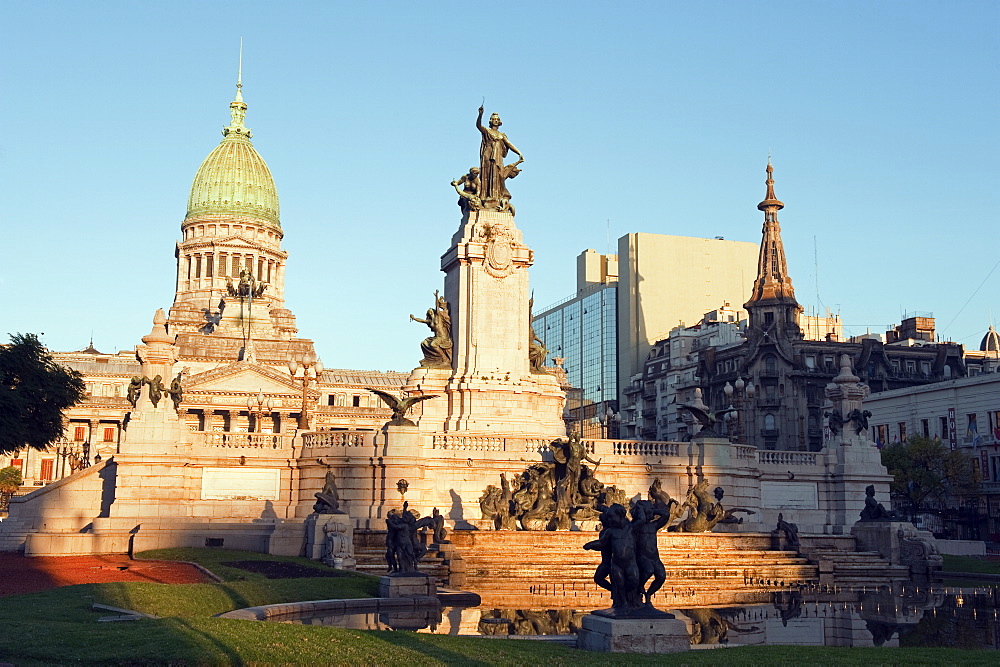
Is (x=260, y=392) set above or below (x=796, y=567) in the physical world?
above

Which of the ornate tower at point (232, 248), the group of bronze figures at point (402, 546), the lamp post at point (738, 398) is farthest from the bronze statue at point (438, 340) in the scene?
the ornate tower at point (232, 248)

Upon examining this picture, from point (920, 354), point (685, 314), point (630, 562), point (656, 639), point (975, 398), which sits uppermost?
point (685, 314)

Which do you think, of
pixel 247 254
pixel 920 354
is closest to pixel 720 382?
pixel 920 354

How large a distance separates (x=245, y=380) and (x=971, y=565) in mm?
72800

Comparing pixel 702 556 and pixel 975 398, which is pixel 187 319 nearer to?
pixel 975 398

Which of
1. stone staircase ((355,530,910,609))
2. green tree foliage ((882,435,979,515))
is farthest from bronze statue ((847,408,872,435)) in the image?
green tree foliage ((882,435,979,515))

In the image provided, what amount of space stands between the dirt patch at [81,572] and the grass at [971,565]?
3182 centimetres

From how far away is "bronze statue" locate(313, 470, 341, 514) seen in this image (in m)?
40.7

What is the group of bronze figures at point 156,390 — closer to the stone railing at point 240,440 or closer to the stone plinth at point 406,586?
the stone railing at point 240,440

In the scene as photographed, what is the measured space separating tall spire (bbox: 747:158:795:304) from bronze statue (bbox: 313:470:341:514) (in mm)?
86270

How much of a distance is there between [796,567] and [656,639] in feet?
69.9

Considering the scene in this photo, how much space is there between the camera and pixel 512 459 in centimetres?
4600

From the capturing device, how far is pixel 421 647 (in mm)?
19578

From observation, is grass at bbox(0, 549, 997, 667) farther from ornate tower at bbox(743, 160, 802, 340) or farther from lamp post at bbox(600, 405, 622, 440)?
ornate tower at bbox(743, 160, 802, 340)
